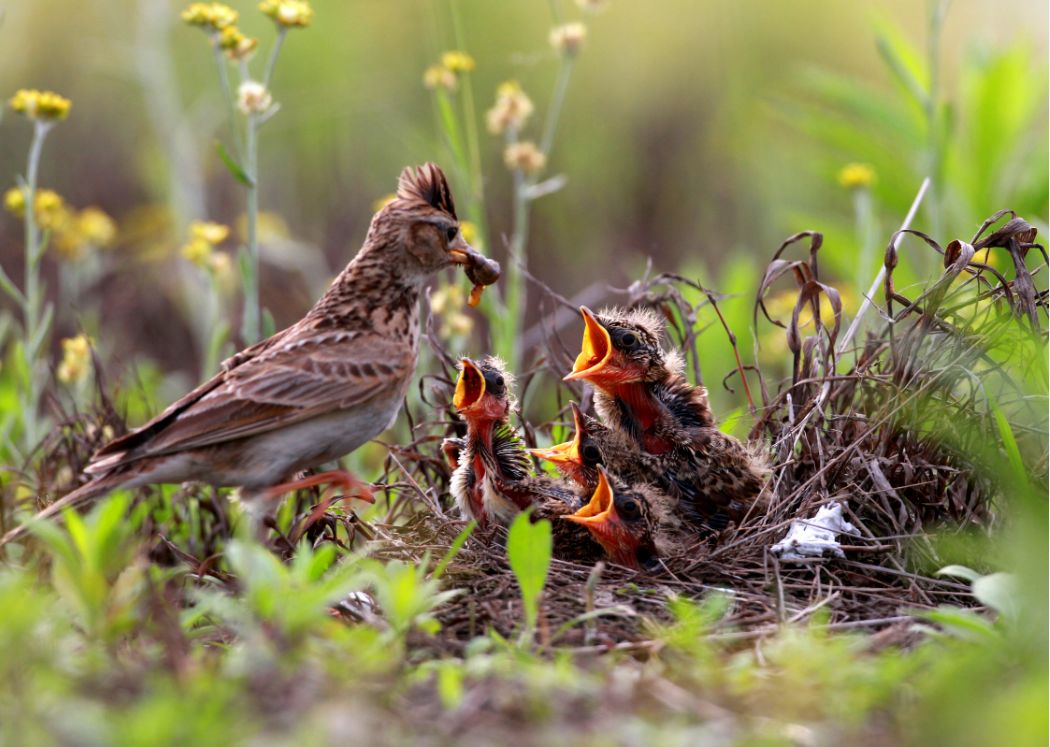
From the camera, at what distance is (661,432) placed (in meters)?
4.85

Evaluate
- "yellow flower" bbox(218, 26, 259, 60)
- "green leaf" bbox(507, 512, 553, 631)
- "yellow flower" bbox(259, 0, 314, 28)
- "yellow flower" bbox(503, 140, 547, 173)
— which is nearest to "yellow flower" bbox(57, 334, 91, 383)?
"yellow flower" bbox(218, 26, 259, 60)

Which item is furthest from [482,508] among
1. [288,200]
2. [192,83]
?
[192,83]

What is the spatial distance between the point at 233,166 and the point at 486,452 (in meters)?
1.53

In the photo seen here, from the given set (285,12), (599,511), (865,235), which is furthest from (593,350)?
(865,235)

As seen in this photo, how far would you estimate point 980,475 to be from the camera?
4254 mm

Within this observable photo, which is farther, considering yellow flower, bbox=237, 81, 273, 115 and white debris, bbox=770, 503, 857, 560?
yellow flower, bbox=237, 81, 273, 115

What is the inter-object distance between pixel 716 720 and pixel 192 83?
9947 mm

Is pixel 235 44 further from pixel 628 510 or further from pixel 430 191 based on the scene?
pixel 628 510

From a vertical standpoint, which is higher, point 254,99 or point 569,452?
point 254,99

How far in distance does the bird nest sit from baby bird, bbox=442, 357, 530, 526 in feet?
0.34

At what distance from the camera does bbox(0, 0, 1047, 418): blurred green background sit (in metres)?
10.4

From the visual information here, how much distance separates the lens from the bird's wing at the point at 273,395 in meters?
4.17

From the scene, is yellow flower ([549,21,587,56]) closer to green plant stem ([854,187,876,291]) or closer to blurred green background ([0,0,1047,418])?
green plant stem ([854,187,876,291])

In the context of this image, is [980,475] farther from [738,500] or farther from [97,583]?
[97,583]
